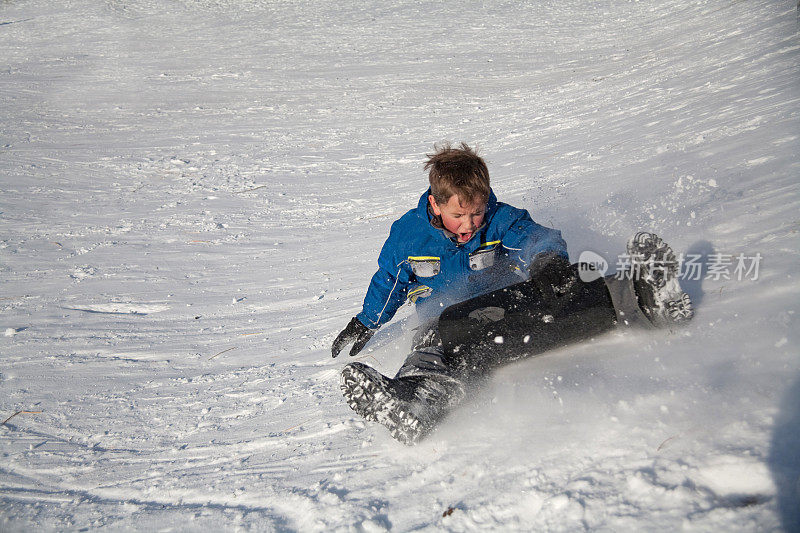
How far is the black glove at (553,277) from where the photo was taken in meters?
2.26

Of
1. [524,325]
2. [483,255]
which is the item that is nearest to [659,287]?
[524,325]

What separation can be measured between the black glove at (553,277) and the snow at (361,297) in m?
0.27

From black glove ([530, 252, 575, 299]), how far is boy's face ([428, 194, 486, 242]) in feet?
1.24

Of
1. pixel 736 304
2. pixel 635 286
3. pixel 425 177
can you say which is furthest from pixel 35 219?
pixel 736 304

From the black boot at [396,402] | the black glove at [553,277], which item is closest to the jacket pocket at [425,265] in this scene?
the black glove at [553,277]

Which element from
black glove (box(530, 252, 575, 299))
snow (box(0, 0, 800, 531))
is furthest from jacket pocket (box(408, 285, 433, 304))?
black glove (box(530, 252, 575, 299))

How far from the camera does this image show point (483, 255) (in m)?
2.70

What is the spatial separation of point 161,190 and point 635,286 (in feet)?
16.5

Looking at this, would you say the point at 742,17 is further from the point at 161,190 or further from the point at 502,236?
the point at 161,190

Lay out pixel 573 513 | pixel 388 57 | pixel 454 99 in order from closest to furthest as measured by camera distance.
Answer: pixel 573 513, pixel 454 99, pixel 388 57

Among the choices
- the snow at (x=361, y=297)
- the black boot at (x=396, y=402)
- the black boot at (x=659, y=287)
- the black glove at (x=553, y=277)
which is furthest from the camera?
the black glove at (x=553, y=277)

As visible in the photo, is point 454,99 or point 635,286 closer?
point 635,286

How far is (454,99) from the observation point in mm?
8039

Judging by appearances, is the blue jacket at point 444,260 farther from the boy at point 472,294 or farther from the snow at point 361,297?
the snow at point 361,297
